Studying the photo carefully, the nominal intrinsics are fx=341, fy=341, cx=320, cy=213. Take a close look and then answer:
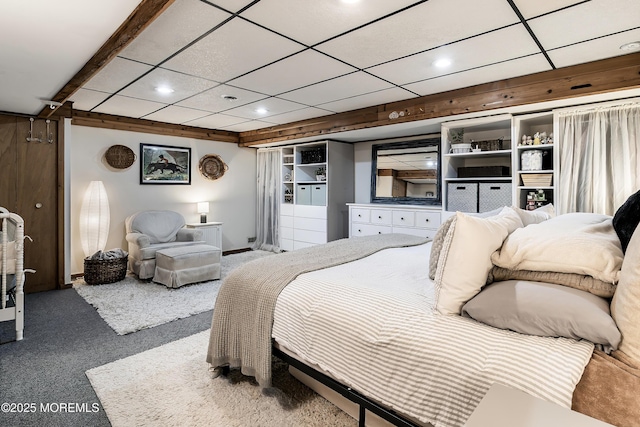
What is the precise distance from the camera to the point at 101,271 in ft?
14.6

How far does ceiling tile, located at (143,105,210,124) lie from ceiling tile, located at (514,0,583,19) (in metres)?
3.92

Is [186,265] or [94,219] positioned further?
[94,219]

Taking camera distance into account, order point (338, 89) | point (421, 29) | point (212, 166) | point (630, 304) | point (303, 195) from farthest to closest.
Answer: point (212, 166) < point (303, 195) < point (338, 89) < point (421, 29) < point (630, 304)

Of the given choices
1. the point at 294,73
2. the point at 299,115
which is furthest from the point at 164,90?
the point at 299,115

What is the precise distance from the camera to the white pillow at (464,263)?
1464 mm

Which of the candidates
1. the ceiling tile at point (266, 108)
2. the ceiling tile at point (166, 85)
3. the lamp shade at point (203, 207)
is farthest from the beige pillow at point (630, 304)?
the lamp shade at point (203, 207)

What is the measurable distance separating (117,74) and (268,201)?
3.93 m

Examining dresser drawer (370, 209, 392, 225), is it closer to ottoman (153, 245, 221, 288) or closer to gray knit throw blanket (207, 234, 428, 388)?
ottoman (153, 245, 221, 288)

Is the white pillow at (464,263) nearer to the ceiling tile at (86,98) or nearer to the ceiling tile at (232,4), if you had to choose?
the ceiling tile at (232,4)

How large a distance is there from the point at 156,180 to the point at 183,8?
4.10 metres

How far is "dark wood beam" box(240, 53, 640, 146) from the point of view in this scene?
2.75m

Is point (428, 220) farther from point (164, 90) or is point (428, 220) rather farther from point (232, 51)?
point (164, 90)

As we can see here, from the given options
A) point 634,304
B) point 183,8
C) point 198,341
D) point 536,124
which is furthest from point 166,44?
point 536,124

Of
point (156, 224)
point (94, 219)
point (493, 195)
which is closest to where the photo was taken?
point (493, 195)
